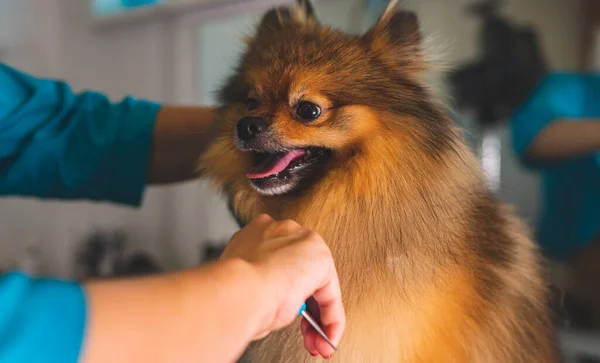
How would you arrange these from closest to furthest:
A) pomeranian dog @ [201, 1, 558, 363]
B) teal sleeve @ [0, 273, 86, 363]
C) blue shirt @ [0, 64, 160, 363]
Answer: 1. teal sleeve @ [0, 273, 86, 363]
2. pomeranian dog @ [201, 1, 558, 363]
3. blue shirt @ [0, 64, 160, 363]

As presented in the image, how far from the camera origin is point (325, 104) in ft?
2.18

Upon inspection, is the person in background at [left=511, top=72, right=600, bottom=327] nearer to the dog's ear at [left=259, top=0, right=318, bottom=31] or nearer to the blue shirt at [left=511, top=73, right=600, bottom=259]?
the blue shirt at [left=511, top=73, right=600, bottom=259]

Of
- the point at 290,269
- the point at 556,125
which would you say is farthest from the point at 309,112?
the point at 556,125

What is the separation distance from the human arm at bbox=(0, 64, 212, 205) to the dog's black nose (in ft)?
0.72

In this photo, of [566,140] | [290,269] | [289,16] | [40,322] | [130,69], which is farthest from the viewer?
[130,69]

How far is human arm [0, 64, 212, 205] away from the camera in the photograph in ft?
2.72

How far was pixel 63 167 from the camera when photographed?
2.79 ft

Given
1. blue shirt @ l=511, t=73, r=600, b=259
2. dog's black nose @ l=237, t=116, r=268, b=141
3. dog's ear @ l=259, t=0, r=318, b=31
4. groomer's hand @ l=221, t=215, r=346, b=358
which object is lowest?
blue shirt @ l=511, t=73, r=600, b=259

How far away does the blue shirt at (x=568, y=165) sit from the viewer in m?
1.20

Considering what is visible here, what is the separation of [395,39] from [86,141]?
0.53 meters

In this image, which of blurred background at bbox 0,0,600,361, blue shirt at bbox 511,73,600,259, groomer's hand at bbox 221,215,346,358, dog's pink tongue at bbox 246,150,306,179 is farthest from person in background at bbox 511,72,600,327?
groomer's hand at bbox 221,215,346,358

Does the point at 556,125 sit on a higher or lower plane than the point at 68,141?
lower

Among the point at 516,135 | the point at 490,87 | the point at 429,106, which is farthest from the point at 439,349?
the point at 490,87

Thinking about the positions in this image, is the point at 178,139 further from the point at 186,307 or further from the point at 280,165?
the point at 186,307
